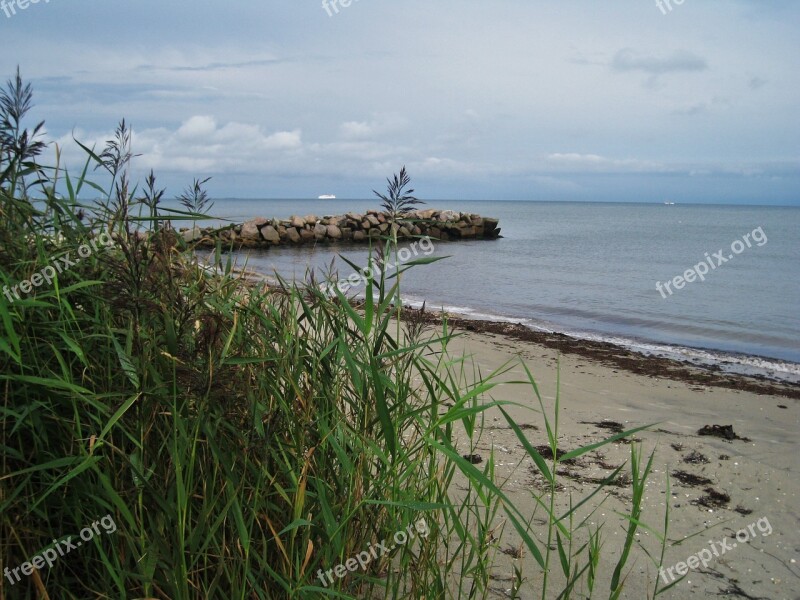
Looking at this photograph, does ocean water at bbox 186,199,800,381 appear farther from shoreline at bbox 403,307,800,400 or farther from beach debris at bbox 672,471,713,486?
beach debris at bbox 672,471,713,486

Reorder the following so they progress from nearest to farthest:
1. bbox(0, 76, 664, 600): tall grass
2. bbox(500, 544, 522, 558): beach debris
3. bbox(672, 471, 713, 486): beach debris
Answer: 1. bbox(0, 76, 664, 600): tall grass
2. bbox(500, 544, 522, 558): beach debris
3. bbox(672, 471, 713, 486): beach debris

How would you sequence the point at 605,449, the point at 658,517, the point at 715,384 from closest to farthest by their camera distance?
1. the point at 658,517
2. the point at 605,449
3. the point at 715,384

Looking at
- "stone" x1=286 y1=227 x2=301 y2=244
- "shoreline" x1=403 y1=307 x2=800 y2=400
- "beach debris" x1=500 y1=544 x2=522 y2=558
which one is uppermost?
"stone" x1=286 y1=227 x2=301 y2=244

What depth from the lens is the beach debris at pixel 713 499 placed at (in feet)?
13.5

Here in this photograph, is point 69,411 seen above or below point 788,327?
above

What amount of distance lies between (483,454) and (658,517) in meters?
1.17

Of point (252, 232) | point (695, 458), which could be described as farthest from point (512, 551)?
point (252, 232)

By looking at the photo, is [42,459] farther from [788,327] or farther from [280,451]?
[788,327]

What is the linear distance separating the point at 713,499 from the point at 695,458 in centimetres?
75

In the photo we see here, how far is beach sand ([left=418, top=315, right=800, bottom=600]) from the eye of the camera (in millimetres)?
3197

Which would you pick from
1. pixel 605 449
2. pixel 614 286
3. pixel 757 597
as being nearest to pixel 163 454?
pixel 757 597

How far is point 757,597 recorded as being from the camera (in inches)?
121

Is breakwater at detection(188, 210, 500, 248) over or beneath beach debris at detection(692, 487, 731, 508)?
over

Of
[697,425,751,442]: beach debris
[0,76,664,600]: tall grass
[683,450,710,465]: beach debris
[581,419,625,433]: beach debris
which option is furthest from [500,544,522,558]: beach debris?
[697,425,751,442]: beach debris
